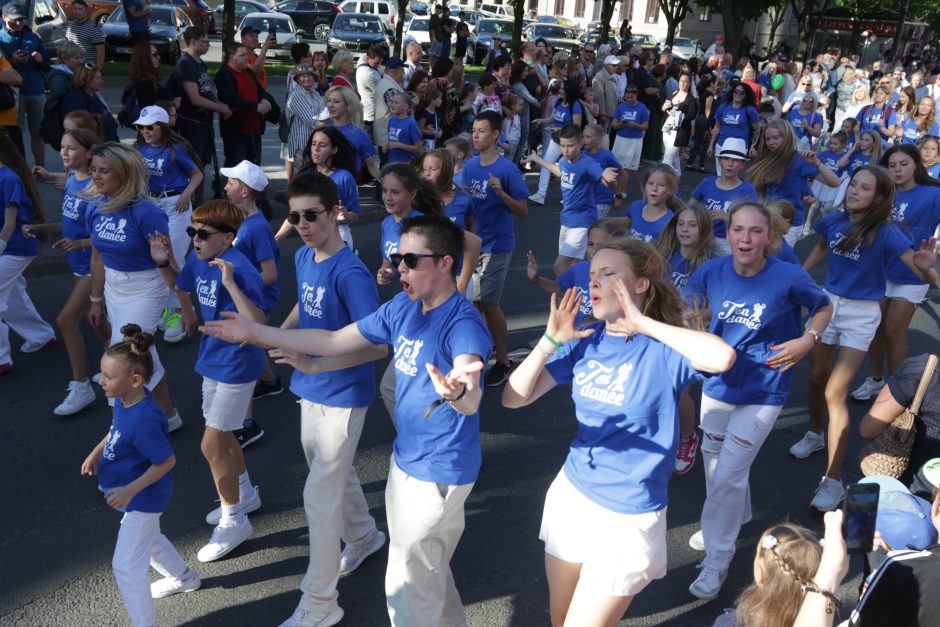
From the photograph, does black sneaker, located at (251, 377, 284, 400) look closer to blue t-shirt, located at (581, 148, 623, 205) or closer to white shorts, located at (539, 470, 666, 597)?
blue t-shirt, located at (581, 148, 623, 205)

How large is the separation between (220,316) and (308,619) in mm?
1530

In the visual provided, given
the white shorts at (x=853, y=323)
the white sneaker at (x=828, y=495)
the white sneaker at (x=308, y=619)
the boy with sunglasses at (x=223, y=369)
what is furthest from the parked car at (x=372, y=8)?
the white sneaker at (x=308, y=619)

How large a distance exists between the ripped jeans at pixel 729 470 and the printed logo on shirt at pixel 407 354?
69.8 inches

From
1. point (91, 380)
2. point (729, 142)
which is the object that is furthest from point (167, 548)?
point (729, 142)

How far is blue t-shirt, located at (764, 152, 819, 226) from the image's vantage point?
25.3 ft

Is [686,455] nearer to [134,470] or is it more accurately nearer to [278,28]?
[134,470]

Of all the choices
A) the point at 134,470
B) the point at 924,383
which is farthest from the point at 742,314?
the point at 134,470

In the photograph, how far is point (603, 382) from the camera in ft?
10.1

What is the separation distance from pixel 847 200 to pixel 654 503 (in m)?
3.39

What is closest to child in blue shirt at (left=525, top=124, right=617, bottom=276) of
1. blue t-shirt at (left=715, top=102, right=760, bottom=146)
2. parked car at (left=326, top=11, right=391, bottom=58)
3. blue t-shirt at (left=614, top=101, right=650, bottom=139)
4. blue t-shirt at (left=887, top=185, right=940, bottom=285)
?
blue t-shirt at (left=887, top=185, right=940, bottom=285)

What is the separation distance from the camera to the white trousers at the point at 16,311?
617cm

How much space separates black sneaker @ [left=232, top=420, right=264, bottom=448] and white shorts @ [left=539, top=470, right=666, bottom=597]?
297 centimetres

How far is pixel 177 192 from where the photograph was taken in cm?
734

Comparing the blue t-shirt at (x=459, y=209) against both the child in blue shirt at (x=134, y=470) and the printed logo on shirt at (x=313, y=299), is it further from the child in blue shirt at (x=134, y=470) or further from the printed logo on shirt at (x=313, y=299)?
the child in blue shirt at (x=134, y=470)
